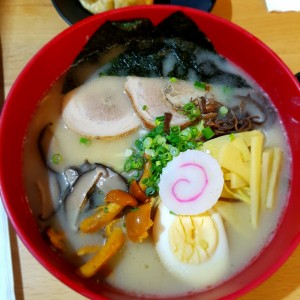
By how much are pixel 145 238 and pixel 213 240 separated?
163 mm

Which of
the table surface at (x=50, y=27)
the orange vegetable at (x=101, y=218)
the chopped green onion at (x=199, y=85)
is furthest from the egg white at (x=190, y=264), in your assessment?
the table surface at (x=50, y=27)

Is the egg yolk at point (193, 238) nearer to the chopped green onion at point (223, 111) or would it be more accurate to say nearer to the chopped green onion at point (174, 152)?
the chopped green onion at point (174, 152)

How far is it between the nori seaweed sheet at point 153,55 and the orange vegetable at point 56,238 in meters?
0.39

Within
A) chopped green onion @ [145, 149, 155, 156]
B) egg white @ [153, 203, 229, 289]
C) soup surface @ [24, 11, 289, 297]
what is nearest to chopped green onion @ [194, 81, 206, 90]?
soup surface @ [24, 11, 289, 297]

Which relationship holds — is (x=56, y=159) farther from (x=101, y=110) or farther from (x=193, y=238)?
(x=193, y=238)

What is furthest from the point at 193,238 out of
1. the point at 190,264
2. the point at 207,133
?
the point at 207,133

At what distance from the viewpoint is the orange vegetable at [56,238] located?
3.62 ft

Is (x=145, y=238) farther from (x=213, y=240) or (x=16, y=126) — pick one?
(x=16, y=126)

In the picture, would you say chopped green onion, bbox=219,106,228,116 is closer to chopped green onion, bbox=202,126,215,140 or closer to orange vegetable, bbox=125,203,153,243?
chopped green onion, bbox=202,126,215,140

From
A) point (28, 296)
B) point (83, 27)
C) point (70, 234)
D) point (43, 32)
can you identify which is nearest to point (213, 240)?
point (70, 234)

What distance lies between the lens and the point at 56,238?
111 centimetres

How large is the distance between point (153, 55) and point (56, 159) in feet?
1.33

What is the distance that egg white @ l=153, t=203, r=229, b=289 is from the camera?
3.59ft

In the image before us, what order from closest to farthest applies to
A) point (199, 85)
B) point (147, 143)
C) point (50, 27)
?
point (147, 143)
point (199, 85)
point (50, 27)
